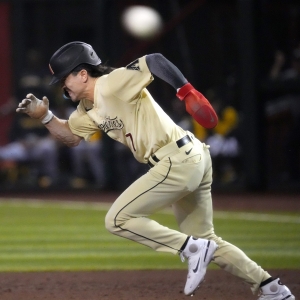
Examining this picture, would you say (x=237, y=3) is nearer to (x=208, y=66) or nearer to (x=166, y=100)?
(x=208, y=66)

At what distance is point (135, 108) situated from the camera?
455 centimetres

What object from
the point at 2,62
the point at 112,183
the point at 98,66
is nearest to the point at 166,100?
the point at 112,183

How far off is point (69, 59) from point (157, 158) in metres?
0.83

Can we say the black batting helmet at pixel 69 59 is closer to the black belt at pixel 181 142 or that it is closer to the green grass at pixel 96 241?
the black belt at pixel 181 142

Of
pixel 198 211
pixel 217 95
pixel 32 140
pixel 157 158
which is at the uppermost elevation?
pixel 157 158

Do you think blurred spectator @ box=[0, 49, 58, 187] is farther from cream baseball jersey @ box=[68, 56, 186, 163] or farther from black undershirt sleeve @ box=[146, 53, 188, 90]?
black undershirt sleeve @ box=[146, 53, 188, 90]

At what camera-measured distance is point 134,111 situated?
4.55 meters

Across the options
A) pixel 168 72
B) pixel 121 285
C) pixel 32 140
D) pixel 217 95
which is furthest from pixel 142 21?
pixel 168 72

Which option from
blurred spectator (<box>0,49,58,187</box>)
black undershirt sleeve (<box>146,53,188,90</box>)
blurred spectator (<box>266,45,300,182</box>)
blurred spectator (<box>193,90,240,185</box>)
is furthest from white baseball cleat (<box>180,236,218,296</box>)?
blurred spectator (<box>0,49,58,187</box>)

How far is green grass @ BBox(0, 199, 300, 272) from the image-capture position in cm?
711

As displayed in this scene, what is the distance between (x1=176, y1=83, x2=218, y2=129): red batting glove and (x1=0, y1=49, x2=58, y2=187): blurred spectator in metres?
10.4

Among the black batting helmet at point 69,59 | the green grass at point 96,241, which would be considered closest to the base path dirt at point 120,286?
the green grass at point 96,241

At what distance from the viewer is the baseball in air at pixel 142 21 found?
14086 millimetres

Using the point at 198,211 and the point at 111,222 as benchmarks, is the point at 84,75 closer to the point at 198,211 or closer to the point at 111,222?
the point at 111,222
